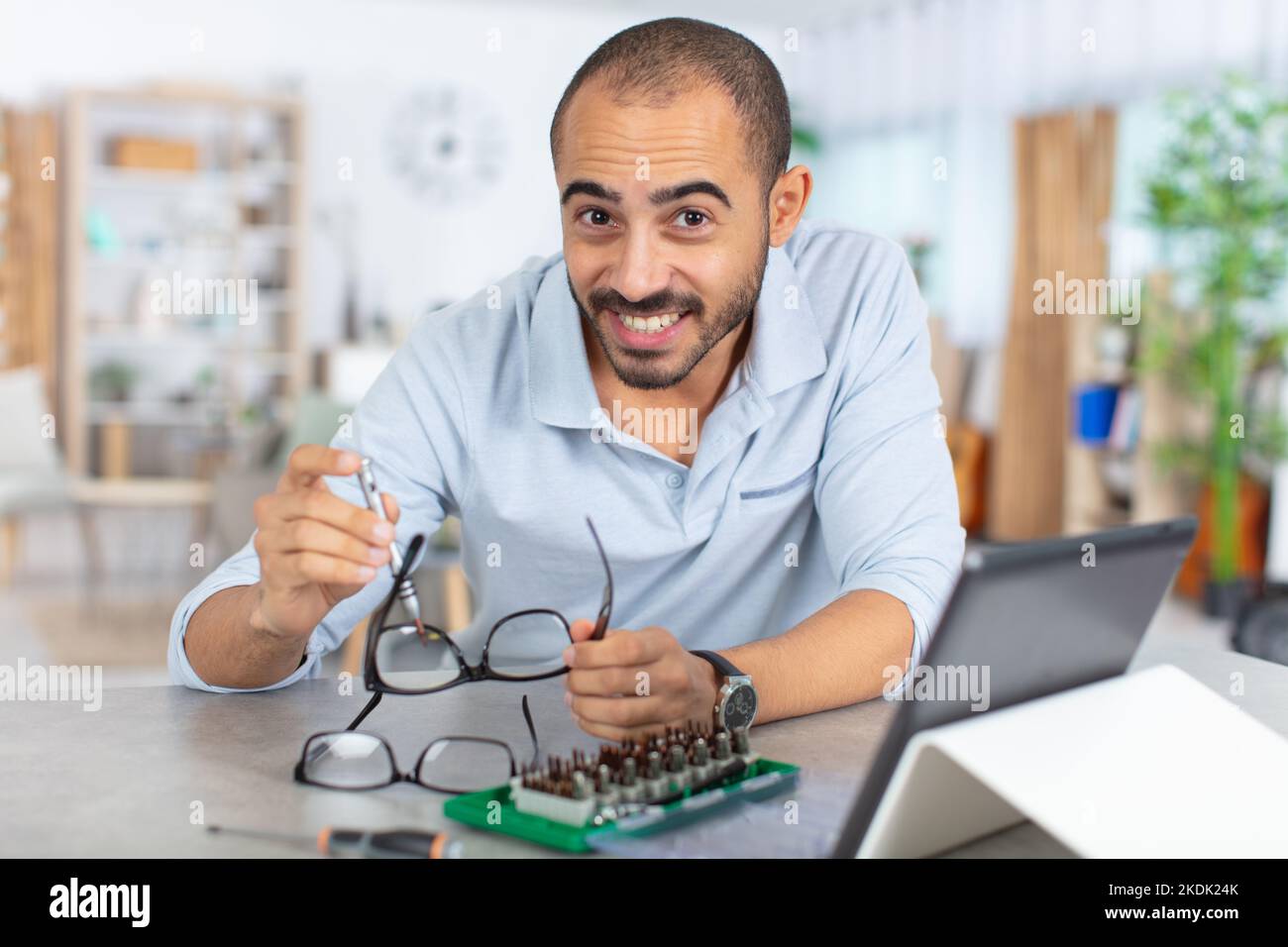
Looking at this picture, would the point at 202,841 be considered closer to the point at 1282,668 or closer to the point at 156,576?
the point at 1282,668

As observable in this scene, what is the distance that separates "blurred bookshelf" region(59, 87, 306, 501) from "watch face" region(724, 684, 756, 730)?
6.59 metres

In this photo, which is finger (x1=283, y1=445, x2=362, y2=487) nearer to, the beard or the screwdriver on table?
the screwdriver on table

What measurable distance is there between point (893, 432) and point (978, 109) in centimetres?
626

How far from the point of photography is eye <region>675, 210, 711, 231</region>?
135cm

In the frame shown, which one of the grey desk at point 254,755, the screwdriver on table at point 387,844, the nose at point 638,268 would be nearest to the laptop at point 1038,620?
the grey desk at point 254,755

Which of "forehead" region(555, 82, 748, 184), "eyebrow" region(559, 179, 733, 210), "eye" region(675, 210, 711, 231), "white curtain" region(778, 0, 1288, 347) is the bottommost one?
"eye" region(675, 210, 711, 231)

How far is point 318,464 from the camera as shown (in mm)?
1056

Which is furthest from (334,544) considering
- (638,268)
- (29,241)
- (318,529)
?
(29,241)

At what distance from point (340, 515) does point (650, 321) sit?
46cm

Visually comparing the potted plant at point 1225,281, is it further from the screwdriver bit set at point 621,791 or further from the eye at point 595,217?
the screwdriver bit set at point 621,791

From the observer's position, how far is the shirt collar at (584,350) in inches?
58.7

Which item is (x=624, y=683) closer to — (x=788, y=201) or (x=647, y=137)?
(x=647, y=137)

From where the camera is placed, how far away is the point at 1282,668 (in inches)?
52.8

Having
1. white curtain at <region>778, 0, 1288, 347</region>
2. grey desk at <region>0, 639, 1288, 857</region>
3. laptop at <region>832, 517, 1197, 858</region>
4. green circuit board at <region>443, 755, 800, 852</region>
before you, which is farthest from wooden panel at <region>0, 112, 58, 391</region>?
laptop at <region>832, 517, 1197, 858</region>
